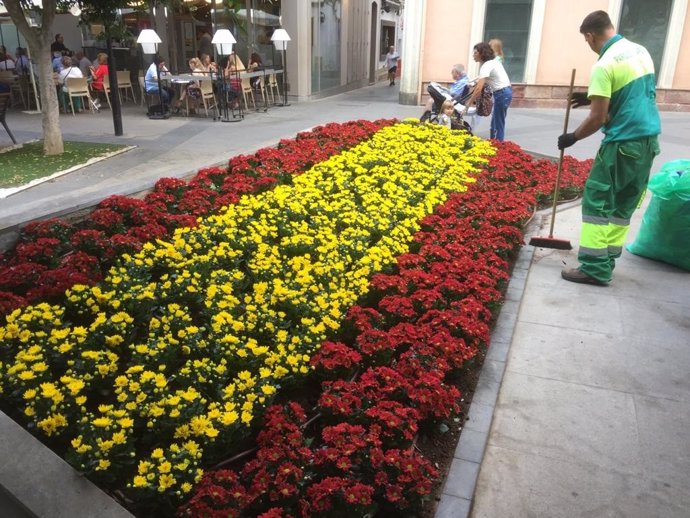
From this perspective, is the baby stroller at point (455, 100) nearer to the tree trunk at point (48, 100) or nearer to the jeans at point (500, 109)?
the jeans at point (500, 109)

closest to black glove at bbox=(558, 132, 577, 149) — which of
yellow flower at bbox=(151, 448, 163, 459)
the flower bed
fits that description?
the flower bed

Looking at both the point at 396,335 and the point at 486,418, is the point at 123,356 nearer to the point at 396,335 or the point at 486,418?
the point at 396,335

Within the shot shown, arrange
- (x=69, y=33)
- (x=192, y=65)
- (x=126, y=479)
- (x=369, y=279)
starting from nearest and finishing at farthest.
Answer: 1. (x=126, y=479)
2. (x=369, y=279)
3. (x=192, y=65)
4. (x=69, y=33)

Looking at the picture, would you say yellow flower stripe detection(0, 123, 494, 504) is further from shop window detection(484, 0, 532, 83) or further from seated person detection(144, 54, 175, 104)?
shop window detection(484, 0, 532, 83)

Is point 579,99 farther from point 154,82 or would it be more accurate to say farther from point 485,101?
point 154,82

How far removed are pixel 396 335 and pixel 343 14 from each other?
20.4 metres

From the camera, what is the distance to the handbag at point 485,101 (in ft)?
33.0

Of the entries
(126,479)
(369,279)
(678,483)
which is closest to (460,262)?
(369,279)

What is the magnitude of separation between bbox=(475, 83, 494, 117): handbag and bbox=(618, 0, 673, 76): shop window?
872cm

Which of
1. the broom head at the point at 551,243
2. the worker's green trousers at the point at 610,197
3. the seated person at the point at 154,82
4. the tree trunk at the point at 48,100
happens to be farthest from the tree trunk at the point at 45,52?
the worker's green trousers at the point at 610,197

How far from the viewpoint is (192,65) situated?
15922 mm

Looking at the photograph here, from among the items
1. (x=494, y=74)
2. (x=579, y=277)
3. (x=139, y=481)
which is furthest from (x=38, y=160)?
(x=139, y=481)

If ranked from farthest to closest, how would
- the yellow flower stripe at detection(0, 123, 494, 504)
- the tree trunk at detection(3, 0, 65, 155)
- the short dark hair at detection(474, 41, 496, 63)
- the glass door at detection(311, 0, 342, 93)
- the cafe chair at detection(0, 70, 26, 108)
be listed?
the glass door at detection(311, 0, 342, 93)
the cafe chair at detection(0, 70, 26, 108)
the short dark hair at detection(474, 41, 496, 63)
the tree trunk at detection(3, 0, 65, 155)
the yellow flower stripe at detection(0, 123, 494, 504)

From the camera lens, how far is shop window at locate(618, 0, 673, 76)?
16328 mm
